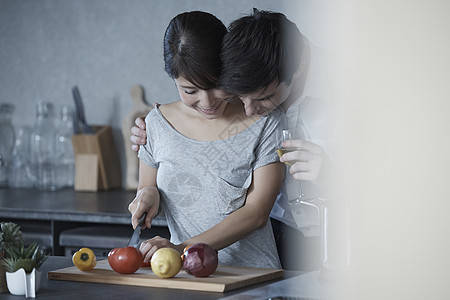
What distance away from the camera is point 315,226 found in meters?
1.66

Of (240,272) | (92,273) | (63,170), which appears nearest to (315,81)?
(240,272)

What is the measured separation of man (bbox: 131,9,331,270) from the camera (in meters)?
1.14

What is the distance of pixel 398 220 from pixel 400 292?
52mm

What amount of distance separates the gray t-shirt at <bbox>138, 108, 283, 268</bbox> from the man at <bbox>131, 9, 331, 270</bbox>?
0.29 ft

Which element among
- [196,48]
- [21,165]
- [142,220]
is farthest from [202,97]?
[21,165]

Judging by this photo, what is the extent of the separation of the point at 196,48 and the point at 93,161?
147cm

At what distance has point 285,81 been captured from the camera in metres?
1.34

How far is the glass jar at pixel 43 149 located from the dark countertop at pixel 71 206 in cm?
13

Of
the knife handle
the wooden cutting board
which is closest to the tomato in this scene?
the wooden cutting board

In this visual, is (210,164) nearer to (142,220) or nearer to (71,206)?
(142,220)

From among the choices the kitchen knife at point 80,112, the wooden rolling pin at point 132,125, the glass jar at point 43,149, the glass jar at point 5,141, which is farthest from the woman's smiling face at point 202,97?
the glass jar at point 5,141

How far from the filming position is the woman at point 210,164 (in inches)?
54.1

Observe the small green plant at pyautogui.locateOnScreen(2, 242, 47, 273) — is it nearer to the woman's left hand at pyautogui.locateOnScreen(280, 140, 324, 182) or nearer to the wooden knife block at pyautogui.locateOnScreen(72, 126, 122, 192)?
the woman's left hand at pyautogui.locateOnScreen(280, 140, 324, 182)

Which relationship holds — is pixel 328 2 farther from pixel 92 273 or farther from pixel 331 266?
pixel 92 273
